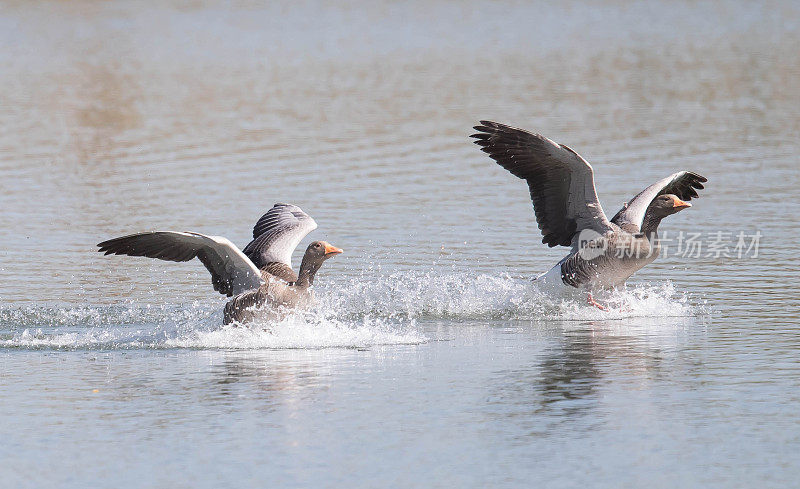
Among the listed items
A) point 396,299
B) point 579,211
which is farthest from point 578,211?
point 396,299

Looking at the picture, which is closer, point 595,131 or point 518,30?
point 595,131

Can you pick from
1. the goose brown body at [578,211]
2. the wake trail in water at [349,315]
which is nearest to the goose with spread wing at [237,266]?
the wake trail in water at [349,315]

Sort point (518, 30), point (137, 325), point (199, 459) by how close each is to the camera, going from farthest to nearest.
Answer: point (518, 30), point (137, 325), point (199, 459)

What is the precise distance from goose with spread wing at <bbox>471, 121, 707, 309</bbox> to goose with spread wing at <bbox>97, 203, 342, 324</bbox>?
2.16 m

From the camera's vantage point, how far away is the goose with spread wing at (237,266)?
1151cm

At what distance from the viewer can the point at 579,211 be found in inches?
535

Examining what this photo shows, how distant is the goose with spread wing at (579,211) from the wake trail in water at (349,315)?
259mm

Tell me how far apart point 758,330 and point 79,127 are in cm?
1940

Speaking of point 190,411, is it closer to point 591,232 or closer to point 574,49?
point 591,232

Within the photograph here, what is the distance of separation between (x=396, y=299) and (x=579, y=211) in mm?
1993

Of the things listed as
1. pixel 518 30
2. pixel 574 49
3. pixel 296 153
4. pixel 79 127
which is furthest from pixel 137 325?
pixel 518 30

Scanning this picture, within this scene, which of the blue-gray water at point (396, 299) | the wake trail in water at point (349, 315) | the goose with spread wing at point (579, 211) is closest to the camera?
the blue-gray water at point (396, 299)

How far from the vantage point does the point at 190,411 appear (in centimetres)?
915

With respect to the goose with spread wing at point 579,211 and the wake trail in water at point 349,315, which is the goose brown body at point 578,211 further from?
the wake trail in water at point 349,315
